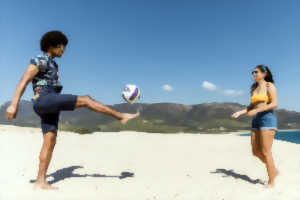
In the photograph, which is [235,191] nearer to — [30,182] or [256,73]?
[256,73]

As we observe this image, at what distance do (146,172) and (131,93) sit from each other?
2148mm

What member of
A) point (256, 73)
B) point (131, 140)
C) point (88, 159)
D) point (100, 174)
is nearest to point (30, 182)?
point (100, 174)

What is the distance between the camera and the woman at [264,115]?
4891 millimetres

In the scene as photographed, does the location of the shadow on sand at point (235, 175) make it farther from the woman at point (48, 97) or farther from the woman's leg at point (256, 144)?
the woman at point (48, 97)

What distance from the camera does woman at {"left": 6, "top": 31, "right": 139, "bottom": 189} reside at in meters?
3.92

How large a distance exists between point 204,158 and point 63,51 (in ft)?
18.3

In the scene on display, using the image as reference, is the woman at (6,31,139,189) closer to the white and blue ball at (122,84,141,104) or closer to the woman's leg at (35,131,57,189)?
the woman's leg at (35,131,57,189)

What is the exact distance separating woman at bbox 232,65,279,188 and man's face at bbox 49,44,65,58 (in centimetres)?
384

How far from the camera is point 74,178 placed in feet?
18.0

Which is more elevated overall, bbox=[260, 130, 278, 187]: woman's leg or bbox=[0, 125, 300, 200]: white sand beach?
bbox=[260, 130, 278, 187]: woman's leg

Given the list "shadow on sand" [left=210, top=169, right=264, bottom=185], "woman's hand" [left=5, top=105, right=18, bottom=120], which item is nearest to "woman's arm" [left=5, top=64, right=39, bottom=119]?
"woman's hand" [left=5, top=105, right=18, bottom=120]

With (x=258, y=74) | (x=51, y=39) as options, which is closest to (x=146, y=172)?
(x=258, y=74)

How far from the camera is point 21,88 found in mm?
3941

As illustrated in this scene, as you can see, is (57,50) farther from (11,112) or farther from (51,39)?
(11,112)
